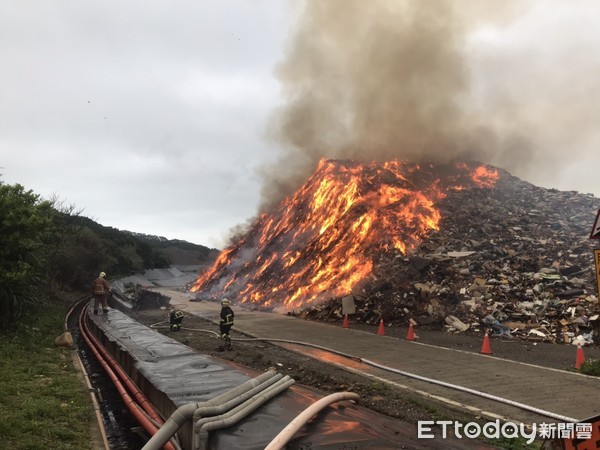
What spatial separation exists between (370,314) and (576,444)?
15.1 m

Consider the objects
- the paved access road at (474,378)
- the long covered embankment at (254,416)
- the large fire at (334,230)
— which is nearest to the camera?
the long covered embankment at (254,416)

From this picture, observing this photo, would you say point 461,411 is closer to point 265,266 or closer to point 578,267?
point 578,267

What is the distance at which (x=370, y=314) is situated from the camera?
58.6ft

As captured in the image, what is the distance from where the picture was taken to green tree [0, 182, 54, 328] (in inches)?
506

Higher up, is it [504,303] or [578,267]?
[578,267]

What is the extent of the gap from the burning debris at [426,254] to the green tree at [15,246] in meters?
11.6

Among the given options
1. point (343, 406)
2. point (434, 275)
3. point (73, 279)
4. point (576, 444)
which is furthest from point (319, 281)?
point (73, 279)

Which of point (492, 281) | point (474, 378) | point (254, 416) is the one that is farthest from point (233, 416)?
point (492, 281)

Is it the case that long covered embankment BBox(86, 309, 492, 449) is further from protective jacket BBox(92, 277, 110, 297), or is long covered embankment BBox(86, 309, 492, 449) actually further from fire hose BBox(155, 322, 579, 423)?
protective jacket BBox(92, 277, 110, 297)

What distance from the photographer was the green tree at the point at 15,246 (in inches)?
506

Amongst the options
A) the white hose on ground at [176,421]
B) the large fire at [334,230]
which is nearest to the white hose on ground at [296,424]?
the white hose on ground at [176,421]

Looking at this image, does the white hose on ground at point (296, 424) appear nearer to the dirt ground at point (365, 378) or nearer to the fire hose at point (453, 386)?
the dirt ground at point (365, 378)

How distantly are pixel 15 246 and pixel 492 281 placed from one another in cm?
1744

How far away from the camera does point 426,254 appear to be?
820 inches
